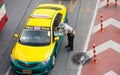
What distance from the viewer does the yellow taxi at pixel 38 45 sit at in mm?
15797

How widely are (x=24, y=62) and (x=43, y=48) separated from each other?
1.21m

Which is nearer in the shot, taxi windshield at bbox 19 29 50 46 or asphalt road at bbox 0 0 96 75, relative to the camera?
taxi windshield at bbox 19 29 50 46

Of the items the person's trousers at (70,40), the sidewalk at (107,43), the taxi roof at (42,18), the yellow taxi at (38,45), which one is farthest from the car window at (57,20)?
the sidewalk at (107,43)

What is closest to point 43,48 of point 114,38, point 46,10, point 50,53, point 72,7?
point 50,53

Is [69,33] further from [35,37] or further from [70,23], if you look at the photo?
[70,23]

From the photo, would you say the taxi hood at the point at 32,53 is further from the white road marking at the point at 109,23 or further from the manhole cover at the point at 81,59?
the white road marking at the point at 109,23

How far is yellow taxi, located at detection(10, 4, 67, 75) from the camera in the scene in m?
15.8

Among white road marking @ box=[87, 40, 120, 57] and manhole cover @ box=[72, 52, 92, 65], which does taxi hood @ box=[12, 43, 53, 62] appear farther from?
white road marking @ box=[87, 40, 120, 57]

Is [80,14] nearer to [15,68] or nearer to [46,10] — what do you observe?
[46,10]

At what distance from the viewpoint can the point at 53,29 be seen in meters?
17.3

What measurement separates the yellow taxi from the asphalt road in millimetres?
617

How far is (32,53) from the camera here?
52.8 feet

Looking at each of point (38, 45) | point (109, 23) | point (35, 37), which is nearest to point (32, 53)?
point (38, 45)

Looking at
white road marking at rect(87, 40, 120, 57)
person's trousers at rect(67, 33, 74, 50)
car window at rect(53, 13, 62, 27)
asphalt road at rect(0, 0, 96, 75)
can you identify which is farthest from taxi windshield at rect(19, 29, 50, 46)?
white road marking at rect(87, 40, 120, 57)
